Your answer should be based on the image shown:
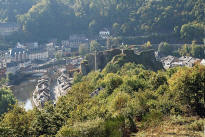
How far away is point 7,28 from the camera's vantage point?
105938mm

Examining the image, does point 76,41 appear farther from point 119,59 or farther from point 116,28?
point 119,59

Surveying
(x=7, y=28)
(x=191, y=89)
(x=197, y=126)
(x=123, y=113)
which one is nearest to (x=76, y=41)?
(x=7, y=28)

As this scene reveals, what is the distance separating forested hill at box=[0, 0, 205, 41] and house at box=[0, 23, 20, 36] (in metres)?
3.27

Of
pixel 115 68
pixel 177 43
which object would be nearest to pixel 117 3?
pixel 177 43

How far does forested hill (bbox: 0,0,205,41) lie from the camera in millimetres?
93919

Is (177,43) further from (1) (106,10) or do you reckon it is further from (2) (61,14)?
(2) (61,14)

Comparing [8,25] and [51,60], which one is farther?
[8,25]

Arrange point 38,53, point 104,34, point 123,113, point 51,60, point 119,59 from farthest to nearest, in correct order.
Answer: point 104,34 < point 38,53 < point 51,60 < point 119,59 < point 123,113

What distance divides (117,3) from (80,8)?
667 inches

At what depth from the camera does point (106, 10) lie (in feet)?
383

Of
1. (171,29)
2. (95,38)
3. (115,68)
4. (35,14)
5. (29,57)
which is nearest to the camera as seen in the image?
(115,68)

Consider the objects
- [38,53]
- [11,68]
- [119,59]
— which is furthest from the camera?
[38,53]

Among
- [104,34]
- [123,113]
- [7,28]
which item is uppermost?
[7,28]

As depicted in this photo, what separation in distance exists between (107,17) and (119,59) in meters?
67.3
